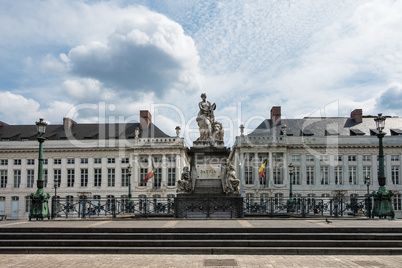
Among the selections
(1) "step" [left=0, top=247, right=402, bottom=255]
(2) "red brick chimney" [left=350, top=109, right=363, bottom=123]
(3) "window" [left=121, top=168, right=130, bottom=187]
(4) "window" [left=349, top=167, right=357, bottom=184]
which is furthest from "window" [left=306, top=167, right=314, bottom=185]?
(1) "step" [left=0, top=247, right=402, bottom=255]

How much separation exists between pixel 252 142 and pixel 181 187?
150 feet

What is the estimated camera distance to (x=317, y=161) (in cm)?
6525

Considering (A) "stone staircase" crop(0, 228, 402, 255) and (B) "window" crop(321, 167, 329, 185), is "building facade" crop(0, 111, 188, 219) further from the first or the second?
(A) "stone staircase" crop(0, 228, 402, 255)

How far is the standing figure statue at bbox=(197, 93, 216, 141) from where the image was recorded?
22.1 metres

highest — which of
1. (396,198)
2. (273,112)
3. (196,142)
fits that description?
(273,112)

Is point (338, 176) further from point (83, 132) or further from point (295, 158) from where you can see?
→ point (83, 132)

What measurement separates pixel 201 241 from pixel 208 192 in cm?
898

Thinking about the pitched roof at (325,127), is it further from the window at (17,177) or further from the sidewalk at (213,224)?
the sidewalk at (213,224)

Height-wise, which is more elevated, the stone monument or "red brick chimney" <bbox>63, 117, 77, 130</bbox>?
"red brick chimney" <bbox>63, 117, 77, 130</bbox>

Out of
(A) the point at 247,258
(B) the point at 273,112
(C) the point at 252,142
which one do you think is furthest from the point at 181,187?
(B) the point at 273,112

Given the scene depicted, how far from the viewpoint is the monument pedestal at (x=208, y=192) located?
19.5 meters

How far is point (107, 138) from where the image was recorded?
67938 mm

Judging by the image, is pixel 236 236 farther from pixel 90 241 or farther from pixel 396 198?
pixel 396 198

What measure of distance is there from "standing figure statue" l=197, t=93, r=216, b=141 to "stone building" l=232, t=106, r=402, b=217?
43128mm
